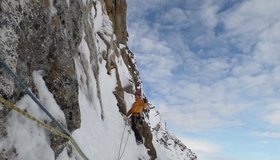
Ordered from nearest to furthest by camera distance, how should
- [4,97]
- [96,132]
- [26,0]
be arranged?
[4,97] → [26,0] → [96,132]

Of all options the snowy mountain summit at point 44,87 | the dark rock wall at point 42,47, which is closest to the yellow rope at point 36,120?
the snowy mountain summit at point 44,87

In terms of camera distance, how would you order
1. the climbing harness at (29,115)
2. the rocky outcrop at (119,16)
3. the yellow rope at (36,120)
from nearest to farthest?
the climbing harness at (29,115)
the yellow rope at (36,120)
the rocky outcrop at (119,16)

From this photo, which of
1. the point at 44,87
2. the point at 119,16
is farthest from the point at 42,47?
the point at 119,16

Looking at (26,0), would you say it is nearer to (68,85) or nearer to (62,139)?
(68,85)

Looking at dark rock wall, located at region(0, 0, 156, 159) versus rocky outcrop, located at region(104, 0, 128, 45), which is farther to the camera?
rocky outcrop, located at region(104, 0, 128, 45)

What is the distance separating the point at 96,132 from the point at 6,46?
8065 mm

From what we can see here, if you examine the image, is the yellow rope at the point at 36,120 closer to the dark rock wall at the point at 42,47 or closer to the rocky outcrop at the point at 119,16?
the dark rock wall at the point at 42,47

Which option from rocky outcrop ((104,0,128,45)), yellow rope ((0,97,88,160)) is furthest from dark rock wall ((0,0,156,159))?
rocky outcrop ((104,0,128,45))

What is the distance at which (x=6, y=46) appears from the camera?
5469mm

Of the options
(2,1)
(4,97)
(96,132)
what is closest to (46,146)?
(4,97)

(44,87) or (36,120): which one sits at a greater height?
(44,87)

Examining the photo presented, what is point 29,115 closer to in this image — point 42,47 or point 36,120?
point 36,120

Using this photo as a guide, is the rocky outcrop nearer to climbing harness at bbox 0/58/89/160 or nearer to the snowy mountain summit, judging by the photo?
the snowy mountain summit

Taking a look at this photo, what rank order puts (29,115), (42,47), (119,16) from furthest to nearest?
1. (119,16)
2. (42,47)
3. (29,115)
